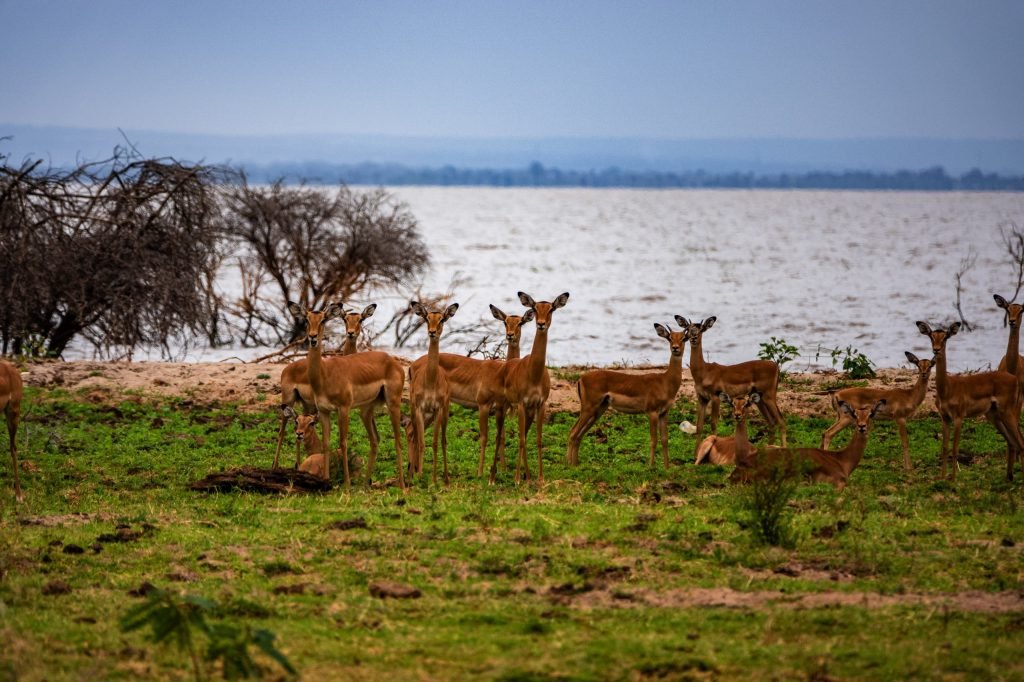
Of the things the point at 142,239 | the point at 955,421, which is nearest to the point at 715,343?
the point at 142,239

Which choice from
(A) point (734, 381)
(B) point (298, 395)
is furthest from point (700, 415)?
(B) point (298, 395)

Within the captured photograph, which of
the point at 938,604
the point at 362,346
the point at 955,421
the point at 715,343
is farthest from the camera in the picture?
the point at 715,343

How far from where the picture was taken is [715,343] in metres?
32.5

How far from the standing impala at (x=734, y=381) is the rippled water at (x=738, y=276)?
29.6 ft

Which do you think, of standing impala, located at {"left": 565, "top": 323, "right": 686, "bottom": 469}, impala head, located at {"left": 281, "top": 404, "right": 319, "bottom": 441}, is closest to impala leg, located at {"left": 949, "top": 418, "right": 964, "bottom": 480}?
standing impala, located at {"left": 565, "top": 323, "right": 686, "bottom": 469}

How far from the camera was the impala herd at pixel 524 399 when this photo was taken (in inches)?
495

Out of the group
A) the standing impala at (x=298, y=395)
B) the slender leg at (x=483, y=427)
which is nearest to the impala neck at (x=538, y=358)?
the slender leg at (x=483, y=427)

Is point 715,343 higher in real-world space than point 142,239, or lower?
lower

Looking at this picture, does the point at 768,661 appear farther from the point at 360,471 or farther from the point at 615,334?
the point at 615,334

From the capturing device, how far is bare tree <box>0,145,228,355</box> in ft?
70.9

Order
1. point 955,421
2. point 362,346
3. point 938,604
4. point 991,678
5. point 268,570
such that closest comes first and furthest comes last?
point 991,678 → point 938,604 → point 268,570 → point 955,421 → point 362,346

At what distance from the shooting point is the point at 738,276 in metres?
61.3

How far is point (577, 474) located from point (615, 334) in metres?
22.8

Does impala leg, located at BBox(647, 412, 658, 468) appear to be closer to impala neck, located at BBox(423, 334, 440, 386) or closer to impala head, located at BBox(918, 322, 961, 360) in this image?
impala neck, located at BBox(423, 334, 440, 386)
